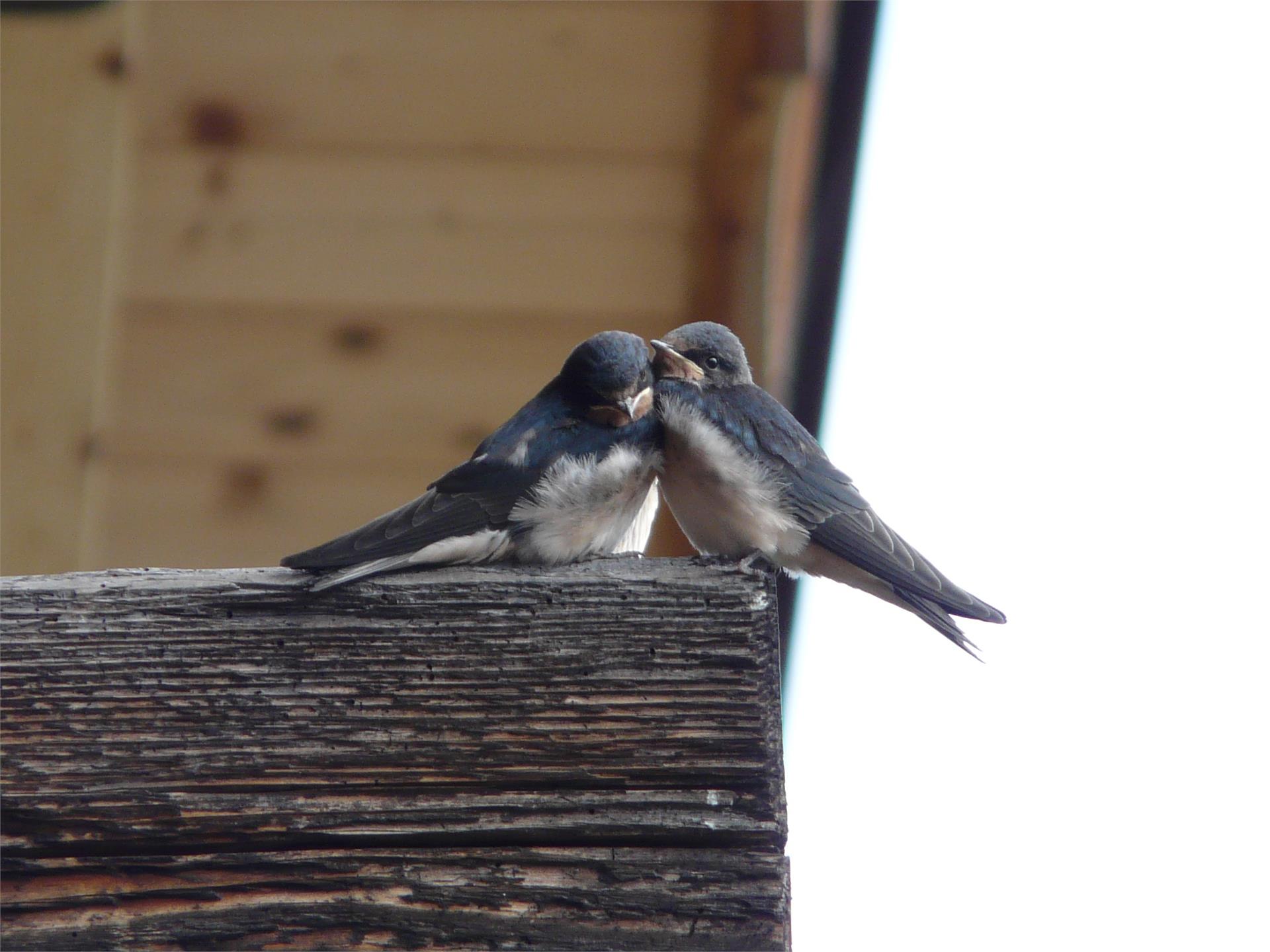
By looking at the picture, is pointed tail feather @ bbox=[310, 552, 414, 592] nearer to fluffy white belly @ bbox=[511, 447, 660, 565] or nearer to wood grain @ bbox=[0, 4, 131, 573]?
fluffy white belly @ bbox=[511, 447, 660, 565]

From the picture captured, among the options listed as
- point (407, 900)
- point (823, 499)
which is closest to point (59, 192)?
point (823, 499)

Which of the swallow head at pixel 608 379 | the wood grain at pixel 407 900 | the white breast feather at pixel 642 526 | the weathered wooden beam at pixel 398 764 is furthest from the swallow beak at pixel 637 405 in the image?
the wood grain at pixel 407 900

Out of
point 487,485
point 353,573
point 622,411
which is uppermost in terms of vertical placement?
point 622,411

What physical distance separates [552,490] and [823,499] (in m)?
0.59

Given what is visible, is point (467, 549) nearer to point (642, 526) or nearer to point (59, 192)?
point (642, 526)

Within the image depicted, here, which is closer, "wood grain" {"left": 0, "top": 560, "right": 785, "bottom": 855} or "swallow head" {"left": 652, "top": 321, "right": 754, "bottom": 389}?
"wood grain" {"left": 0, "top": 560, "right": 785, "bottom": 855}

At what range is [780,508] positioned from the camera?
2117 mm

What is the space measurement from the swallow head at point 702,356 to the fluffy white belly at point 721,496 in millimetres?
303

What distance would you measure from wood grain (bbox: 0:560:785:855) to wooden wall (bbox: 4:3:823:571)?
1146 millimetres

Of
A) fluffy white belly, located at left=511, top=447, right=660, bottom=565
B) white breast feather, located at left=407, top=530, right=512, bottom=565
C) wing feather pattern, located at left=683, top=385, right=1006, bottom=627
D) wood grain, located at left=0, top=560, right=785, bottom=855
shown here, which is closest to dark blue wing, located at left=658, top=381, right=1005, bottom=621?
wing feather pattern, located at left=683, top=385, right=1006, bottom=627

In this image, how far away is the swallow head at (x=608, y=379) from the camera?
→ 207 centimetres

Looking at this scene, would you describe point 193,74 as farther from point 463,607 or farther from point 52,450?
point 463,607

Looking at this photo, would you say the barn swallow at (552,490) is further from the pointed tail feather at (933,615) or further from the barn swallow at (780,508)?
the pointed tail feather at (933,615)

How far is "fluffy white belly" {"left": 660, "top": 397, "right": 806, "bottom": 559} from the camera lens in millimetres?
2076
